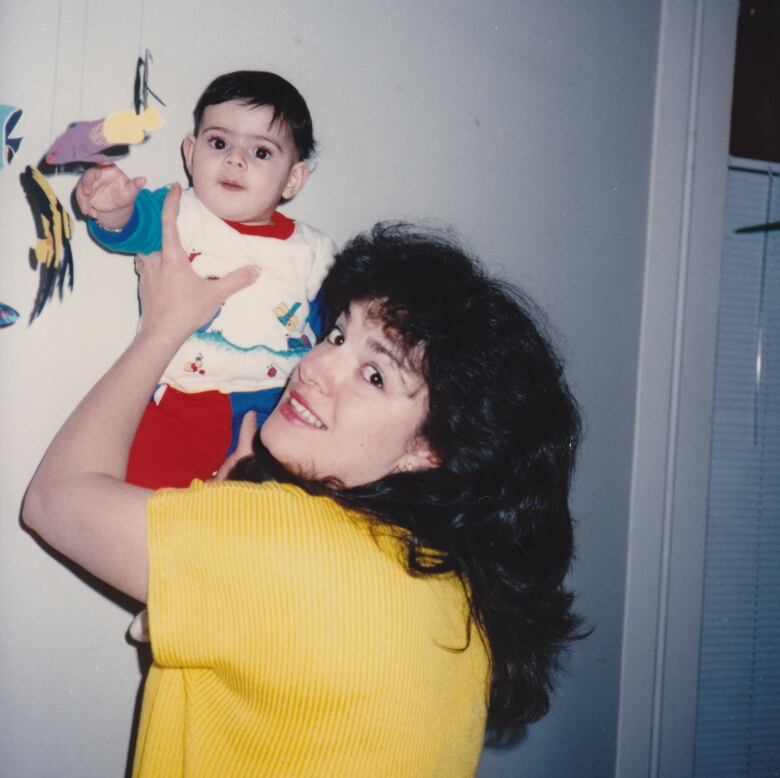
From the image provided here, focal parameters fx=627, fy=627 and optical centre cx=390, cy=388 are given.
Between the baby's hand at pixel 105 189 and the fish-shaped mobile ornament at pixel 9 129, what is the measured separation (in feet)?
0.60

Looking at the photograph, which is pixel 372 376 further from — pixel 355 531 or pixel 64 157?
pixel 64 157

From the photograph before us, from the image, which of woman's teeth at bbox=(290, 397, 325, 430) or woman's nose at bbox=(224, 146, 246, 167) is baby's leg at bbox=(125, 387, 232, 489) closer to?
woman's teeth at bbox=(290, 397, 325, 430)

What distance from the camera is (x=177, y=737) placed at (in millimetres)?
768

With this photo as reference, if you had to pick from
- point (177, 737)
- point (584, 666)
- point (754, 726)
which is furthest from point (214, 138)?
point (754, 726)

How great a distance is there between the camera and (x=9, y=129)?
0.88 m

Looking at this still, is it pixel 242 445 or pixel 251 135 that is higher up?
pixel 251 135

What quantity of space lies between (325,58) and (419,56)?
7.6 inches

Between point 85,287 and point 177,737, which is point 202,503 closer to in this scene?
point 177,737

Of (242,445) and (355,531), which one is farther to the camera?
(242,445)

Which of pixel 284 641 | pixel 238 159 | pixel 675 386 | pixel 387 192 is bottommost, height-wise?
pixel 284 641

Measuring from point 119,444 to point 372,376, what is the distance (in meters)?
0.34

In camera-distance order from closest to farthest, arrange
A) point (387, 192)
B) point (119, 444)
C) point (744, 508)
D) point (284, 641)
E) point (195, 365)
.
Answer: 1. point (284, 641)
2. point (119, 444)
3. point (195, 365)
4. point (387, 192)
5. point (744, 508)

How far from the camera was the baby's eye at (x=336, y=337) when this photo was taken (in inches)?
35.2

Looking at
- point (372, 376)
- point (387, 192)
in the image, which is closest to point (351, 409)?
point (372, 376)
